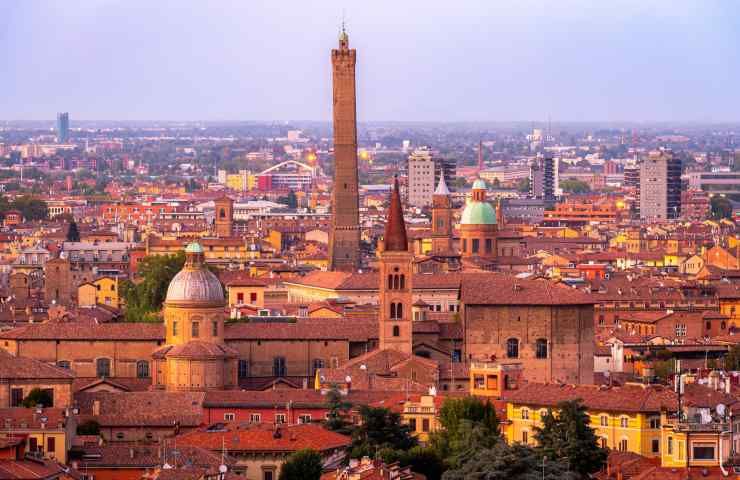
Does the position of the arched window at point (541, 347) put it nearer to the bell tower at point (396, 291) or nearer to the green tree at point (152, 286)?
the bell tower at point (396, 291)

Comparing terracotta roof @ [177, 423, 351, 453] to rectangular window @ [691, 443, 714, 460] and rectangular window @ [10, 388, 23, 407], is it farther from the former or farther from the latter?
rectangular window @ [691, 443, 714, 460]

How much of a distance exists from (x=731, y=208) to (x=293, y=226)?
43.8 meters

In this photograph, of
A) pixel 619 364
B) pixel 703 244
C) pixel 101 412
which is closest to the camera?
pixel 101 412

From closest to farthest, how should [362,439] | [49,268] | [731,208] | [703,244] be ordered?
[362,439] < [49,268] < [703,244] < [731,208]

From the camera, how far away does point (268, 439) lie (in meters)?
44.9

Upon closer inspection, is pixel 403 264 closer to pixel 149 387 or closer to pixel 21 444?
pixel 149 387

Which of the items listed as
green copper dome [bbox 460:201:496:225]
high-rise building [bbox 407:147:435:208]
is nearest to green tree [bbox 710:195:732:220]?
high-rise building [bbox 407:147:435:208]

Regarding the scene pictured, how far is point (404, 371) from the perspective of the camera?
5656cm

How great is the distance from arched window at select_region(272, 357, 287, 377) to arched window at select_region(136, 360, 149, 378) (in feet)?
8.47

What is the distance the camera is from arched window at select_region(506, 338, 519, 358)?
5928 centimetres

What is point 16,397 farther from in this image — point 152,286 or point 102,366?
point 152,286

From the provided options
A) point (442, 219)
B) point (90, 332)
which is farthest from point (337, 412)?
point (442, 219)

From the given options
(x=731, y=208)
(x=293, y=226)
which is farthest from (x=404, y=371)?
(x=731, y=208)

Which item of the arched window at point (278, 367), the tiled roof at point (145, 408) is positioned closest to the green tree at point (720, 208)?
the arched window at point (278, 367)
